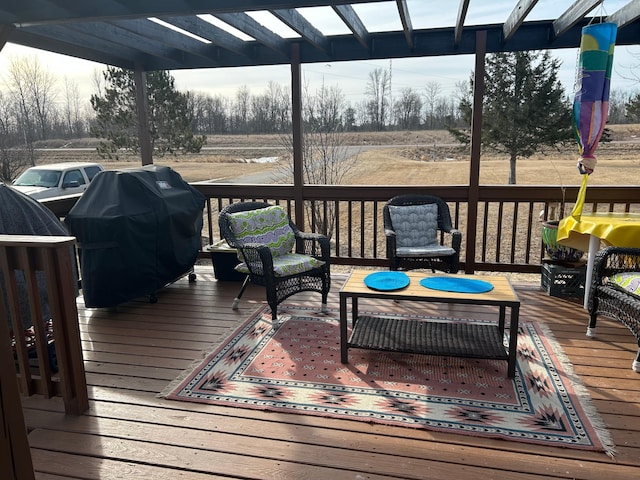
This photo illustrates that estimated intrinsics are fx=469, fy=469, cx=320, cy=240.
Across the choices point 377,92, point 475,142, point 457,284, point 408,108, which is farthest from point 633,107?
point 457,284

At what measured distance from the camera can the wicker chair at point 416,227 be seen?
4.10 meters

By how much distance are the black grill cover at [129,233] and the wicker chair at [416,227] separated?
6.15ft

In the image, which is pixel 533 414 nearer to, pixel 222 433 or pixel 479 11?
pixel 222 433

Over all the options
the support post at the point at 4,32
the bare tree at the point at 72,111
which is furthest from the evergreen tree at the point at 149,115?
the support post at the point at 4,32

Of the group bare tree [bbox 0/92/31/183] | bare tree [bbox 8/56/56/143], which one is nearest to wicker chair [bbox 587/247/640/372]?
bare tree [bbox 0/92/31/183]

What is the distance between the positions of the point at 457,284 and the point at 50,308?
89.8 inches

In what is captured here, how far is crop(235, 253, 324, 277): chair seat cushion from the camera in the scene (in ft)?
11.8

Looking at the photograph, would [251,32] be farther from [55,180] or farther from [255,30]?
[55,180]

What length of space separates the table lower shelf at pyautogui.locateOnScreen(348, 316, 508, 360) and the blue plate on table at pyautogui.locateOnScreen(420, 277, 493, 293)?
0.32 metres

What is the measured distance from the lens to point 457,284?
9.71 feet

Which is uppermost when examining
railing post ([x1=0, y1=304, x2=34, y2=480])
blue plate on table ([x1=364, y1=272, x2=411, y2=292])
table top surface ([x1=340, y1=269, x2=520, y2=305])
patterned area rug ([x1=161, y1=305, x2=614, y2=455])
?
railing post ([x1=0, y1=304, x2=34, y2=480])

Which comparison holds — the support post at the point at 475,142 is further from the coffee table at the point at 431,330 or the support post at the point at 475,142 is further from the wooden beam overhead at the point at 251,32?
the coffee table at the point at 431,330

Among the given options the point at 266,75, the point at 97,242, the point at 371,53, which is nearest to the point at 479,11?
the point at 371,53

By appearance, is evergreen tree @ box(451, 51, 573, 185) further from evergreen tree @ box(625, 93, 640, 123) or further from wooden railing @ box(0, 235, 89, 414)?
wooden railing @ box(0, 235, 89, 414)
